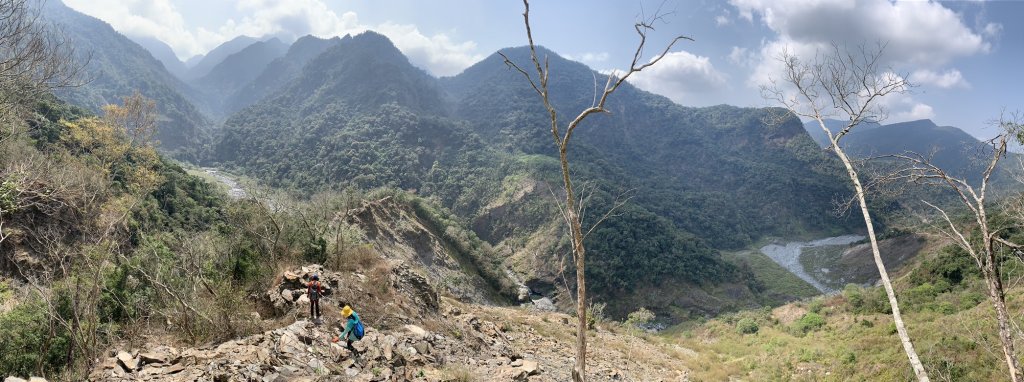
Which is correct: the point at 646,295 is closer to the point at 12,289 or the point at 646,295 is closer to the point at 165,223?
the point at 165,223

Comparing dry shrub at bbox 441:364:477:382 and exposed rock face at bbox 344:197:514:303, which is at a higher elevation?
dry shrub at bbox 441:364:477:382

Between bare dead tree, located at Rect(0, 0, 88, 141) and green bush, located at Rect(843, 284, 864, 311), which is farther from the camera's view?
green bush, located at Rect(843, 284, 864, 311)

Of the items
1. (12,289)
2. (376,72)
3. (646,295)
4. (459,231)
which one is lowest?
(646,295)

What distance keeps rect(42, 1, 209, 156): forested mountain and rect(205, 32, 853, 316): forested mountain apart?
11.7 metres

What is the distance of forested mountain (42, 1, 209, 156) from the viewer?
11938 centimetres

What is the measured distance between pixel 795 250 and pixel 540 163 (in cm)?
5622

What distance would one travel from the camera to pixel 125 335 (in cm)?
1136

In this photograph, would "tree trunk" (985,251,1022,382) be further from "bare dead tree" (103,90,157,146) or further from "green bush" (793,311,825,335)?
"bare dead tree" (103,90,157,146)

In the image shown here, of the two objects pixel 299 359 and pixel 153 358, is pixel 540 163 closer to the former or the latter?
pixel 299 359

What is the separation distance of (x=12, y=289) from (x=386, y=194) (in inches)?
1605

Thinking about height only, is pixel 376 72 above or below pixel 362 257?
above

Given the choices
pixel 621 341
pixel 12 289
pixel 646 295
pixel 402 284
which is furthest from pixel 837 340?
pixel 646 295

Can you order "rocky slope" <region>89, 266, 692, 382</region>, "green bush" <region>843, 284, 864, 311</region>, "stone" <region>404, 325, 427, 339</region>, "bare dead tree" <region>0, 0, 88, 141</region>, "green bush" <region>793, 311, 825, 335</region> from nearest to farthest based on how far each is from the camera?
"rocky slope" <region>89, 266, 692, 382</region>, "stone" <region>404, 325, 427, 339</region>, "bare dead tree" <region>0, 0, 88, 141</region>, "green bush" <region>793, 311, 825, 335</region>, "green bush" <region>843, 284, 864, 311</region>

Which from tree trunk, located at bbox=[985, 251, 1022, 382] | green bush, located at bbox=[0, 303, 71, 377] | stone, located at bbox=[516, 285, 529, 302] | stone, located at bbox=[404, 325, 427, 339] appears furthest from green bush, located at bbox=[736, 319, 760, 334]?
green bush, located at bbox=[0, 303, 71, 377]
